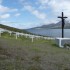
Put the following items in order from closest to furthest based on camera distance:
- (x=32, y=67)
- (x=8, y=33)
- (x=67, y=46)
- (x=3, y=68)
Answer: (x=3, y=68)
(x=32, y=67)
(x=67, y=46)
(x=8, y=33)

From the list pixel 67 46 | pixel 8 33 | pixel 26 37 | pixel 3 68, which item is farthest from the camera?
pixel 8 33

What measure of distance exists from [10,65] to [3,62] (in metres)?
0.83

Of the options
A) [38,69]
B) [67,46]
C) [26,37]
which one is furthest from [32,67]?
[26,37]

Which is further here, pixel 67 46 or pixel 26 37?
pixel 26 37

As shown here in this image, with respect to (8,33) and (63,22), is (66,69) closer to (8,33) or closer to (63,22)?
(63,22)

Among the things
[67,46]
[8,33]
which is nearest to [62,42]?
[67,46]

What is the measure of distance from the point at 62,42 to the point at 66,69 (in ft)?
79.2

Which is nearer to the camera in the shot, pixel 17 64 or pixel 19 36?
pixel 17 64

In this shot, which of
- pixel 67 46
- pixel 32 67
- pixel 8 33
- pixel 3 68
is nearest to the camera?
pixel 3 68

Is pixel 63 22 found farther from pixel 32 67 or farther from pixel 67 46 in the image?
pixel 32 67

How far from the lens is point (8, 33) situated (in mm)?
49125

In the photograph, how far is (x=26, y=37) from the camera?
45.4 meters

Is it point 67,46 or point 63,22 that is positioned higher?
point 63,22

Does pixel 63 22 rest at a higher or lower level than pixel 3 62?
higher
